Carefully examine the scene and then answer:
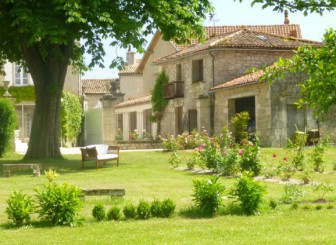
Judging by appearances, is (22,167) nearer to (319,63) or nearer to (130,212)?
(130,212)

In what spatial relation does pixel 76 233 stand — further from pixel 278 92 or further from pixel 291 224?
pixel 278 92

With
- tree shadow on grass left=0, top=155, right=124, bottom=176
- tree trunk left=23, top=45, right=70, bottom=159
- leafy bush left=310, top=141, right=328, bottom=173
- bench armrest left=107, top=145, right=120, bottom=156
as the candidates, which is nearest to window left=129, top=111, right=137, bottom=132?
tree trunk left=23, top=45, right=70, bottom=159

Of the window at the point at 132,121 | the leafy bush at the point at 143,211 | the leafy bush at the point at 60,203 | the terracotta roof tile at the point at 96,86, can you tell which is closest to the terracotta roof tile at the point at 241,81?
the window at the point at 132,121

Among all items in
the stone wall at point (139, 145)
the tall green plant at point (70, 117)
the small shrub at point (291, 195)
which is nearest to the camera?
the small shrub at point (291, 195)

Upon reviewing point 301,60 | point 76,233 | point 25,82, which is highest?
point 25,82

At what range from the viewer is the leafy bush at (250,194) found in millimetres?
9664

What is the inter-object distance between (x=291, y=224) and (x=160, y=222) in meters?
1.89

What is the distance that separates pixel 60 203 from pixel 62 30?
11.0 m

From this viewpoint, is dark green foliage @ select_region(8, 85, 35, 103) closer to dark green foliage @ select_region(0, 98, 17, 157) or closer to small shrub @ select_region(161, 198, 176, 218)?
dark green foliage @ select_region(0, 98, 17, 157)

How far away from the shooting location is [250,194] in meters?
9.67

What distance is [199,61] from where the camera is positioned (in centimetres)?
3431

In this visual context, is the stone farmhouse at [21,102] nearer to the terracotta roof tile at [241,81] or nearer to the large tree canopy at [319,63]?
the terracotta roof tile at [241,81]

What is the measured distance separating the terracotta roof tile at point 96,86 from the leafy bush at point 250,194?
2062 inches


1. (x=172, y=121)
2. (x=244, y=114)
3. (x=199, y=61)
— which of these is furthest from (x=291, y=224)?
(x=172, y=121)
